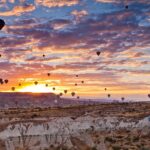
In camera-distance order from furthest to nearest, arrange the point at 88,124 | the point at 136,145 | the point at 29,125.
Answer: the point at 88,124 < the point at 29,125 < the point at 136,145

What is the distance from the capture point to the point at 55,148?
257 feet

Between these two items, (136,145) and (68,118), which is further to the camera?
(68,118)

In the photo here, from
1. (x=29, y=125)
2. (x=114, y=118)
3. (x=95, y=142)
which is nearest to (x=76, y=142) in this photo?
(x=95, y=142)

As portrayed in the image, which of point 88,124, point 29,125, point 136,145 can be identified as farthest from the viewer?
point 88,124

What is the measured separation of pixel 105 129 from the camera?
90.6 m

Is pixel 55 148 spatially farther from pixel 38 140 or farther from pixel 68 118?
pixel 68 118

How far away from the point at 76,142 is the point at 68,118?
39.0 ft

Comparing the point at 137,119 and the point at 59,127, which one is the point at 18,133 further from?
the point at 137,119

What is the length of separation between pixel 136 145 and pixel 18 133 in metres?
21.7

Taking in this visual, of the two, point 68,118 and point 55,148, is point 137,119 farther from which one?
point 55,148

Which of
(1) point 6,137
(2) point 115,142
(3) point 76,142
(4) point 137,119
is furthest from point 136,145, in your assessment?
(1) point 6,137

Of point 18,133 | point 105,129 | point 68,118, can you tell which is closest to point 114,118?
point 105,129

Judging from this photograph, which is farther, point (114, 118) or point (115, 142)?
point (114, 118)

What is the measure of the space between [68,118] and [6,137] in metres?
17.2
